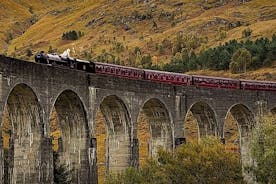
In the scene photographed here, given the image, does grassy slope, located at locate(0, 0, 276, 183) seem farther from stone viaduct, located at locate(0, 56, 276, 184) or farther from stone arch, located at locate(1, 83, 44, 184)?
stone arch, located at locate(1, 83, 44, 184)

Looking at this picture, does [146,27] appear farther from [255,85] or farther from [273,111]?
[273,111]

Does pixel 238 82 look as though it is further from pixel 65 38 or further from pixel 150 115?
pixel 65 38

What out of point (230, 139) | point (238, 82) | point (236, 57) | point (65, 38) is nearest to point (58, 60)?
point (238, 82)

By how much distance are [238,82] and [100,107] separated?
17.7 m

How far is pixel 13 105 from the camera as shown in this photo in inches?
1679

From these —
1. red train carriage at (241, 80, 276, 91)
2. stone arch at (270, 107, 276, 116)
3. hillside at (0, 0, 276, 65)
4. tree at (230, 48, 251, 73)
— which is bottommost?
stone arch at (270, 107, 276, 116)

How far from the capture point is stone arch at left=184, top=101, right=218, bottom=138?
58.2m

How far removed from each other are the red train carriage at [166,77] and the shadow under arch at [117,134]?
5.49 meters

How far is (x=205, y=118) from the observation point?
59.2 m

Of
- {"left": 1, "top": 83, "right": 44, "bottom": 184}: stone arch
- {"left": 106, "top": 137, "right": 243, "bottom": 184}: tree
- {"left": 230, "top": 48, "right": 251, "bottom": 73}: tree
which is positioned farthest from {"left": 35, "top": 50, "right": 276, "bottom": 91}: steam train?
{"left": 230, "top": 48, "right": 251, "bottom": 73}: tree

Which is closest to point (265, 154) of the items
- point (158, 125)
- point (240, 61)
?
point (158, 125)

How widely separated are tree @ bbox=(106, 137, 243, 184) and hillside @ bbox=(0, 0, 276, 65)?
82.8 m

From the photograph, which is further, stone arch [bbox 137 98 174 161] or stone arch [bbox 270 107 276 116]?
stone arch [bbox 270 107 276 116]

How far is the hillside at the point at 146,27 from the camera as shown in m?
132
